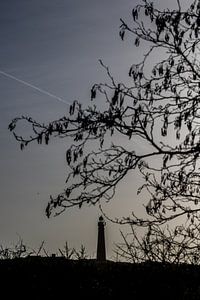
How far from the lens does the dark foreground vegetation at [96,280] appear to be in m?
7.11

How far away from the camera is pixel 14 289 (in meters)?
7.97

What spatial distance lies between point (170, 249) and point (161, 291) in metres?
0.61

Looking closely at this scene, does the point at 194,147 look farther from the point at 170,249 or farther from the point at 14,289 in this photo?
the point at 14,289

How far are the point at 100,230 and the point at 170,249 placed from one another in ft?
74.2

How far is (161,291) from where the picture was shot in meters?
7.06

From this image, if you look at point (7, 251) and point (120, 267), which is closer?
point (120, 267)

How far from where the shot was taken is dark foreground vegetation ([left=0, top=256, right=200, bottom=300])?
280 inches

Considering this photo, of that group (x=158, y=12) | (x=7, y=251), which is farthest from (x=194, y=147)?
(x=7, y=251)

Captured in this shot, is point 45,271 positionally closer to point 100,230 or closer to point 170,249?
point 170,249

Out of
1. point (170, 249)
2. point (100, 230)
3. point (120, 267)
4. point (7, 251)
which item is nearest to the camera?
point (170, 249)

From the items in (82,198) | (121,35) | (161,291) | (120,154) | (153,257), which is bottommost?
(161,291)

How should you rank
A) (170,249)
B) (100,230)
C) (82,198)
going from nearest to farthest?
1. (82,198)
2. (170,249)
3. (100,230)

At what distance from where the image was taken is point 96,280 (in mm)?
7566

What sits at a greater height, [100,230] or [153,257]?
[100,230]
